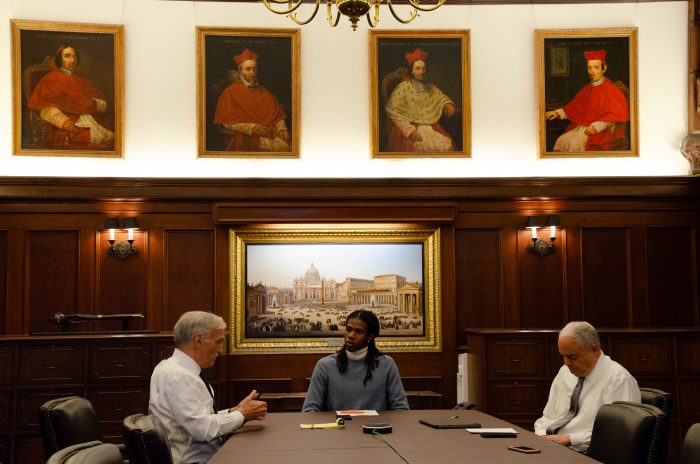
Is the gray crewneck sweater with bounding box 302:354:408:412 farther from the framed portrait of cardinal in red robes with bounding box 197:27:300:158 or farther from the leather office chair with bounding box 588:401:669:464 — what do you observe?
the framed portrait of cardinal in red robes with bounding box 197:27:300:158

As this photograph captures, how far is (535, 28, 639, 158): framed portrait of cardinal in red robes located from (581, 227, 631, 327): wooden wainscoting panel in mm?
958

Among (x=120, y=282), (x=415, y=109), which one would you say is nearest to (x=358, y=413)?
(x=120, y=282)

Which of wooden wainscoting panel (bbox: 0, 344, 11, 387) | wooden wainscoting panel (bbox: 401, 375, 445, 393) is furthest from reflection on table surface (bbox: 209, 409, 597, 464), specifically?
wooden wainscoting panel (bbox: 401, 375, 445, 393)

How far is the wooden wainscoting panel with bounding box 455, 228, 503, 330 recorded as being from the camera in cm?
973

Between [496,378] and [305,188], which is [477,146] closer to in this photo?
[305,188]

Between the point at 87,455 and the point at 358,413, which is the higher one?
the point at 87,455

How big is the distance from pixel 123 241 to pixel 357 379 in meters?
4.39

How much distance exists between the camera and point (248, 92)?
386 inches

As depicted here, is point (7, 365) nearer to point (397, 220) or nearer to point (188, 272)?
point (188, 272)

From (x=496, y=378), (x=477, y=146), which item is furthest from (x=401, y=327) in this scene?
(x=477, y=146)

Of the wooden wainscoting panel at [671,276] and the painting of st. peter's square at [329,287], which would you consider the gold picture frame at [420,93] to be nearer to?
the painting of st. peter's square at [329,287]

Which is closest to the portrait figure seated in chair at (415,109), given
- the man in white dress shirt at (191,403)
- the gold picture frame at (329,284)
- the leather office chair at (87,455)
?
the gold picture frame at (329,284)

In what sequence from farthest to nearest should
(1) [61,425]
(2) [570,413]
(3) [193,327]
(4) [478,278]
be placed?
(4) [478,278] → (2) [570,413] → (3) [193,327] → (1) [61,425]

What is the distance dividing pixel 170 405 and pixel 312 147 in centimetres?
546
